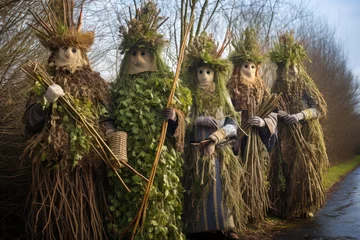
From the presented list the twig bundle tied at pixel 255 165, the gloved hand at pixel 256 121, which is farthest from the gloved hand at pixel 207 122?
the twig bundle tied at pixel 255 165

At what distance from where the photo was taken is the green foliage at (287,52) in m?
7.23

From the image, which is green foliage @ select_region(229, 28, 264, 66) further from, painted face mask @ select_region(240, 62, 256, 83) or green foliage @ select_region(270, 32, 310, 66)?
green foliage @ select_region(270, 32, 310, 66)

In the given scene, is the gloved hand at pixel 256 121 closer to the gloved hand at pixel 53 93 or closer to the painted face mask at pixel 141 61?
the painted face mask at pixel 141 61

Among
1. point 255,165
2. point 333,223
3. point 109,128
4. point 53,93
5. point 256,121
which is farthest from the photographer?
point 333,223

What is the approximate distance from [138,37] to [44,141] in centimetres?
156

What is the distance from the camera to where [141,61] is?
4.77 metres

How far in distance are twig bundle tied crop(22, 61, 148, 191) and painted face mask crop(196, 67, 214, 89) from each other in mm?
1768

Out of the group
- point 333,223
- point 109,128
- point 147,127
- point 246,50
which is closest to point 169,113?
point 147,127

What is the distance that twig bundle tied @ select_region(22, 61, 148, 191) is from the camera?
12.7 ft

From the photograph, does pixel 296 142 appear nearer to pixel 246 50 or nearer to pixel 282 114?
pixel 282 114

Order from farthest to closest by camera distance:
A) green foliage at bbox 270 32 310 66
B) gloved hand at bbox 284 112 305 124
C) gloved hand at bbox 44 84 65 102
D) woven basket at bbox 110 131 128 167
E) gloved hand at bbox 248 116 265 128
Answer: green foliage at bbox 270 32 310 66, gloved hand at bbox 284 112 305 124, gloved hand at bbox 248 116 265 128, woven basket at bbox 110 131 128 167, gloved hand at bbox 44 84 65 102

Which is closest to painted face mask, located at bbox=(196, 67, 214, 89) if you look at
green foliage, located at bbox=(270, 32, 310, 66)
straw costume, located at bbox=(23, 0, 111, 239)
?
straw costume, located at bbox=(23, 0, 111, 239)

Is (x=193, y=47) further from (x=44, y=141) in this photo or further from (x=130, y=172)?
(x=44, y=141)

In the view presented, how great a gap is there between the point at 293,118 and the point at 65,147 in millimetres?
4109
